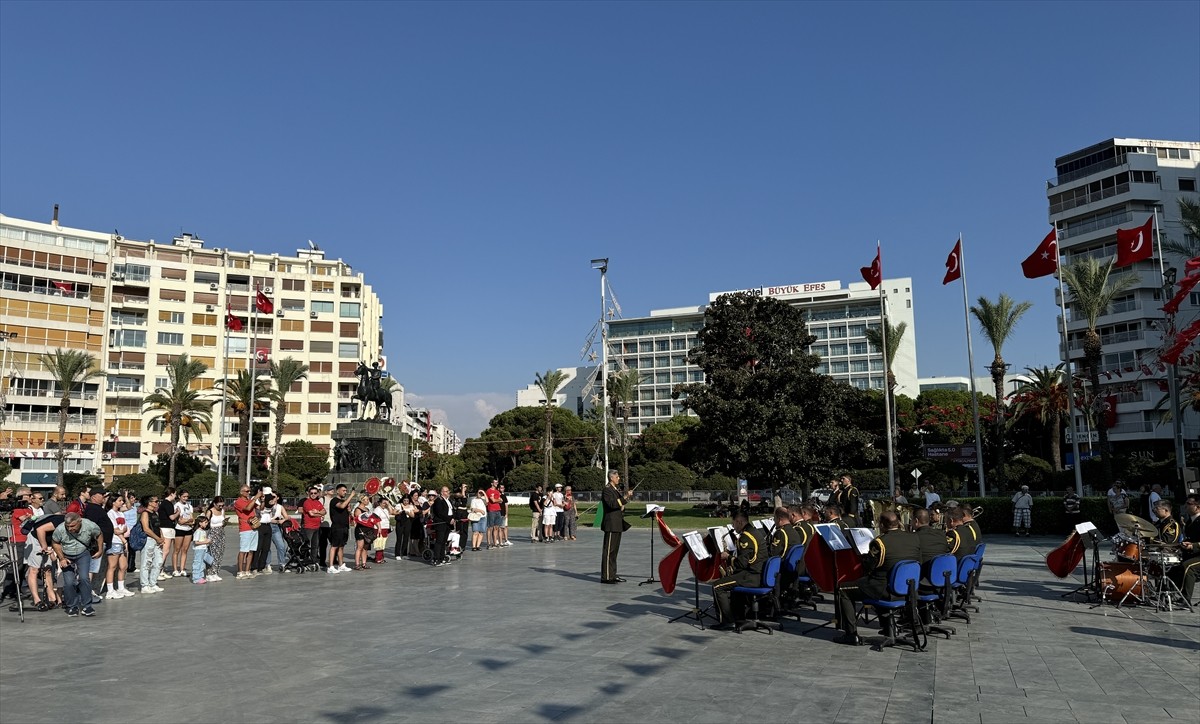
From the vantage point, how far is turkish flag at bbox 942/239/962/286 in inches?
1325

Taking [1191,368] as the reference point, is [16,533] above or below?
below

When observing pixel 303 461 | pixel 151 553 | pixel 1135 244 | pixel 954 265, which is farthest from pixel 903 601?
pixel 303 461

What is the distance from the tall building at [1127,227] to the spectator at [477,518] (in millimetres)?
55177

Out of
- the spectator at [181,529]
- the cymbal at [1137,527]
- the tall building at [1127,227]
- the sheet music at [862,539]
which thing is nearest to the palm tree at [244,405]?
the spectator at [181,529]

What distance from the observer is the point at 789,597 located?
12.0m

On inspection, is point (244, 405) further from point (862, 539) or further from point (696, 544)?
point (862, 539)

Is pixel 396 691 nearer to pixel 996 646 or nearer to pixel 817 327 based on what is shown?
pixel 996 646

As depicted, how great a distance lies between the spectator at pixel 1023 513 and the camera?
26.2m

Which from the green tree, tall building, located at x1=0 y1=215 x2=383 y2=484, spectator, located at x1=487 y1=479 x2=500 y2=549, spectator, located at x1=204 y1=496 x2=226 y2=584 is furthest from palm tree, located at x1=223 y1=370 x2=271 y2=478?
spectator, located at x1=204 y1=496 x2=226 y2=584

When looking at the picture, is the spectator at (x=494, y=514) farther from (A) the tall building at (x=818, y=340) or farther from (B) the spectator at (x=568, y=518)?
(A) the tall building at (x=818, y=340)

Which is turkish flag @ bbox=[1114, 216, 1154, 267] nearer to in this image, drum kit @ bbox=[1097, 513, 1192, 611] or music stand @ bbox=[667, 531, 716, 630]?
drum kit @ bbox=[1097, 513, 1192, 611]


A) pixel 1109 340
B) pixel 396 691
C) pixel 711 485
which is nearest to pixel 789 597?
pixel 396 691

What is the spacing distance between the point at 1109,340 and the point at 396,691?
7349 cm

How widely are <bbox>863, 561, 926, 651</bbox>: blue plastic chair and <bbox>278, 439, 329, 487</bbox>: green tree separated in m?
71.3
